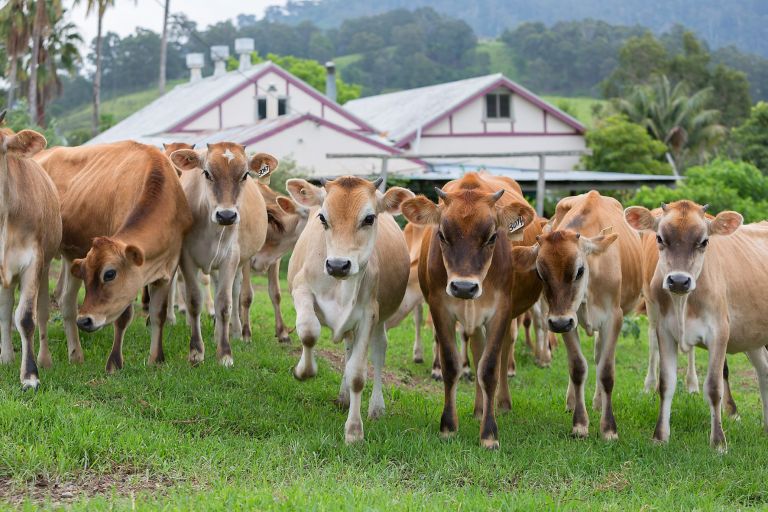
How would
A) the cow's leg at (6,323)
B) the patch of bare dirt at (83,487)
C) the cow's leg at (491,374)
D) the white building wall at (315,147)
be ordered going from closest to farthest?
the patch of bare dirt at (83,487)
the cow's leg at (491,374)
the cow's leg at (6,323)
the white building wall at (315,147)

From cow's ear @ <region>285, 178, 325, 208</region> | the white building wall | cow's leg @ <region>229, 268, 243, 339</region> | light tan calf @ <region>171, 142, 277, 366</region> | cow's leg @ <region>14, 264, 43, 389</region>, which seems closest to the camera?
cow's ear @ <region>285, 178, 325, 208</region>

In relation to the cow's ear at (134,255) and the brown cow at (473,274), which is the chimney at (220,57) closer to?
the cow's ear at (134,255)

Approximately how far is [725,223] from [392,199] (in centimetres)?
280

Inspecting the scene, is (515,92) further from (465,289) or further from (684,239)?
(465,289)

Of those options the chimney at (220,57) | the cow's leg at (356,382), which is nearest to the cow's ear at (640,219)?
the cow's leg at (356,382)

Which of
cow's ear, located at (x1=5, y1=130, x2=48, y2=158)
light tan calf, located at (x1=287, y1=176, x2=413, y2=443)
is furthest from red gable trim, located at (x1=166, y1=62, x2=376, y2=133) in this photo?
light tan calf, located at (x1=287, y1=176, x2=413, y2=443)

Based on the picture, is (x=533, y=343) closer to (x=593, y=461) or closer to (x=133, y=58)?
(x=593, y=461)

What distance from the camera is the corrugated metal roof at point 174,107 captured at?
3997cm

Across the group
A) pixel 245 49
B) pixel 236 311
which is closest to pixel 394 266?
pixel 236 311

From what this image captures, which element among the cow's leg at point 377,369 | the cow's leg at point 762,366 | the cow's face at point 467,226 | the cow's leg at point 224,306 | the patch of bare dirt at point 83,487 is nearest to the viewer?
the patch of bare dirt at point 83,487

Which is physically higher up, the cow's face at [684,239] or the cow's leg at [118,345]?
the cow's face at [684,239]

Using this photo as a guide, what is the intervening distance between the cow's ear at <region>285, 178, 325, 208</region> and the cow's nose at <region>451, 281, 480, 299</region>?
1.47 metres

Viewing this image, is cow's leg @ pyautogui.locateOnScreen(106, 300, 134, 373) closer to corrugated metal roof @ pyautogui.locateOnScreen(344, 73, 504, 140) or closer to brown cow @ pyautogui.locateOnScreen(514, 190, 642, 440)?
brown cow @ pyautogui.locateOnScreen(514, 190, 642, 440)

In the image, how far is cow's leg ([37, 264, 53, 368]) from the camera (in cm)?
970
